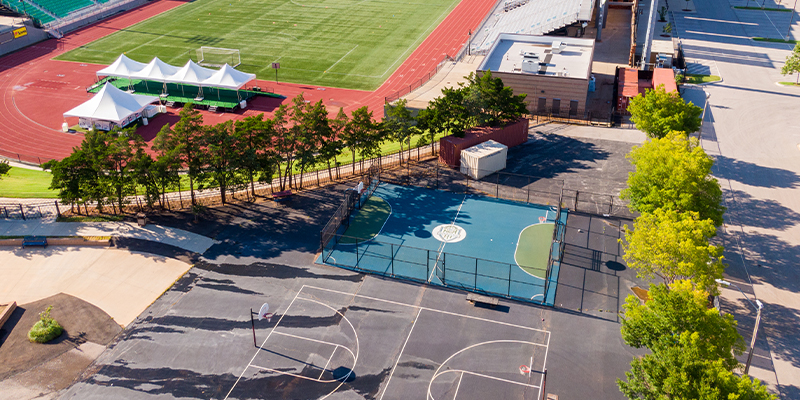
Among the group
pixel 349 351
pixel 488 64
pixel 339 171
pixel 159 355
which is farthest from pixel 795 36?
pixel 159 355

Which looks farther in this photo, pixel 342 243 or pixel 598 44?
pixel 598 44

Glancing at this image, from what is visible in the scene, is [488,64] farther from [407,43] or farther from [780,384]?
[780,384]

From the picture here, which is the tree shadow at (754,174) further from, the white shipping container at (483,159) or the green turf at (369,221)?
the green turf at (369,221)

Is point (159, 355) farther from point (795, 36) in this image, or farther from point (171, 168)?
point (795, 36)

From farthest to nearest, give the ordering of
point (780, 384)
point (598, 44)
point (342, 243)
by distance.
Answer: point (598, 44)
point (342, 243)
point (780, 384)

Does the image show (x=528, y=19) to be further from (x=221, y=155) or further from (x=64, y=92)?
(x=64, y=92)

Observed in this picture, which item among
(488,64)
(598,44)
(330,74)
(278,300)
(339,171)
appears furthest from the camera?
(598,44)

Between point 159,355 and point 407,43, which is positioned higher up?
point 407,43
